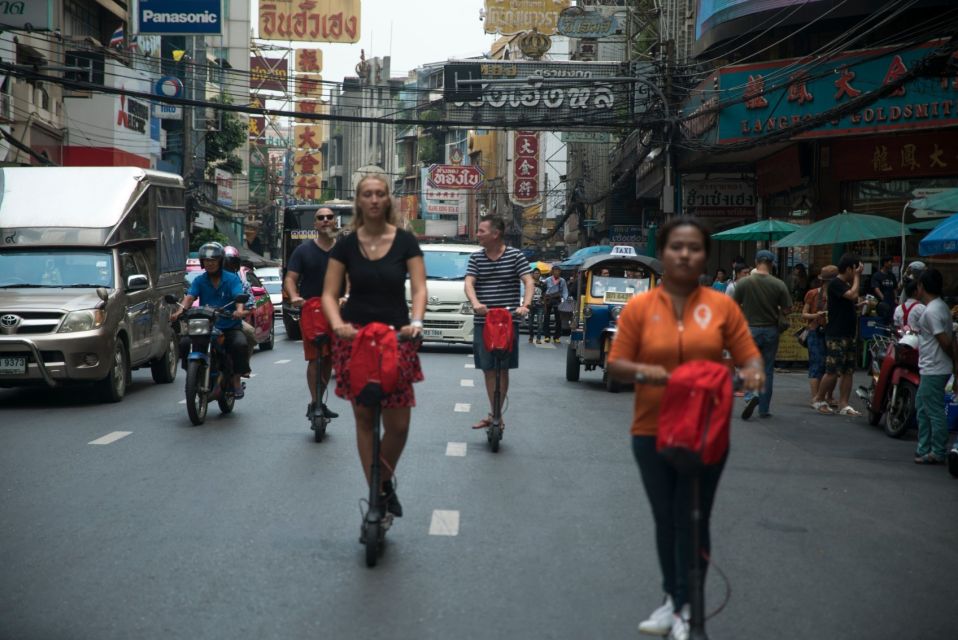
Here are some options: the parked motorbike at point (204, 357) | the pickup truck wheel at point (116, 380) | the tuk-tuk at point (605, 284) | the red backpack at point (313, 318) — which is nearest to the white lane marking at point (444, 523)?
the red backpack at point (313, 318)

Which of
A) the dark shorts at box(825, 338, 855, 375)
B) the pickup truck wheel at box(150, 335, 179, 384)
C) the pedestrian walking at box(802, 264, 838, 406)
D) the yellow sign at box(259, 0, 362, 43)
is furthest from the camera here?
the yellow sign at box(259, 0, 362, 43)

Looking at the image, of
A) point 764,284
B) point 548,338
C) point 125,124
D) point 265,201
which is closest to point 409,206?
point 265,201

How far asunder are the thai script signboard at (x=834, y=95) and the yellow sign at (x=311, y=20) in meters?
33.1

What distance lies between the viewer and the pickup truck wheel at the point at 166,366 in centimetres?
1656

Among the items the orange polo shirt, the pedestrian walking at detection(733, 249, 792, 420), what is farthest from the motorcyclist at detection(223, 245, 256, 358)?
the orange polo shirt

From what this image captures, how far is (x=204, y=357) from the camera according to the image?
38.8ft

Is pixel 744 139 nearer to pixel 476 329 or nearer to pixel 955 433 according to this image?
pixel 955 433

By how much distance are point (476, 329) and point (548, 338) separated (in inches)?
825

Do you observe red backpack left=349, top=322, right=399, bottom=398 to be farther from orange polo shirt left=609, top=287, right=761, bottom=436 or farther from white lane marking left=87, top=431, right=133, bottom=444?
white lane marking left=87, top=431, right=133, bottom=444

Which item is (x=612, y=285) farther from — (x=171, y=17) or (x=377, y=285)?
(x=171, y=17)

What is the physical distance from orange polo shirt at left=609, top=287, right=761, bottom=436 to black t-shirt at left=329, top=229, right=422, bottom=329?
6.68ft

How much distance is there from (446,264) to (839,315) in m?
10.8

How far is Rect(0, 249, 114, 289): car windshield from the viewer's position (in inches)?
558

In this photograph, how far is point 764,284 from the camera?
45.4 ft
